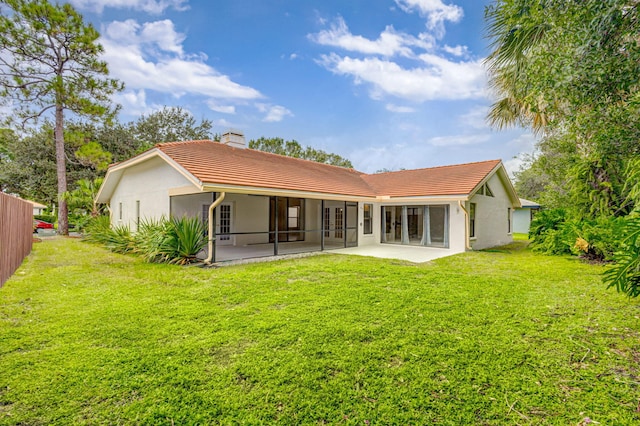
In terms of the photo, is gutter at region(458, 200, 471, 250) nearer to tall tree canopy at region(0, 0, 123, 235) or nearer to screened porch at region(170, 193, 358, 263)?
screened porch at region(170, 193, 358, 263)

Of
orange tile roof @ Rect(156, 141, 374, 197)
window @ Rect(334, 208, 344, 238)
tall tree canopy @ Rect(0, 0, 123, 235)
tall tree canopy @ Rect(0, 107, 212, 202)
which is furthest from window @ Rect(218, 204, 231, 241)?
tall tree canopy @ Rect(0, 107, 212, 202)

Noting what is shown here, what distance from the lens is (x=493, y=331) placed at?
438cm

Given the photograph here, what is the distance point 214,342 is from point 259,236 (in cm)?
1196

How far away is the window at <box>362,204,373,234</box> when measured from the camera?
1609 cm

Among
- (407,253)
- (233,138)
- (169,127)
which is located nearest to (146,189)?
(233,138)

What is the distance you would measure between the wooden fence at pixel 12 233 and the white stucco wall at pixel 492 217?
586 inches

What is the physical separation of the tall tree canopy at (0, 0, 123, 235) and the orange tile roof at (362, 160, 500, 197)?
18556 mm

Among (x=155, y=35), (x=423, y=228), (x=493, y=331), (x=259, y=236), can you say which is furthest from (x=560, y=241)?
(x=155, y=35)

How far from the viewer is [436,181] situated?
50.4ft

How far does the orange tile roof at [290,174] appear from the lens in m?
10.6

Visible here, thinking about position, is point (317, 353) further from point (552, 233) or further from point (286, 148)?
point (286, 148)

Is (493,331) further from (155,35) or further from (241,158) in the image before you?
(155,35)

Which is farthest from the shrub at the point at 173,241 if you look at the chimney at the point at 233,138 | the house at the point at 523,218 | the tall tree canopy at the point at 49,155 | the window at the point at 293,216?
the house at the point at 523,218

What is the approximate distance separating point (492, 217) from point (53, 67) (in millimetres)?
26778
